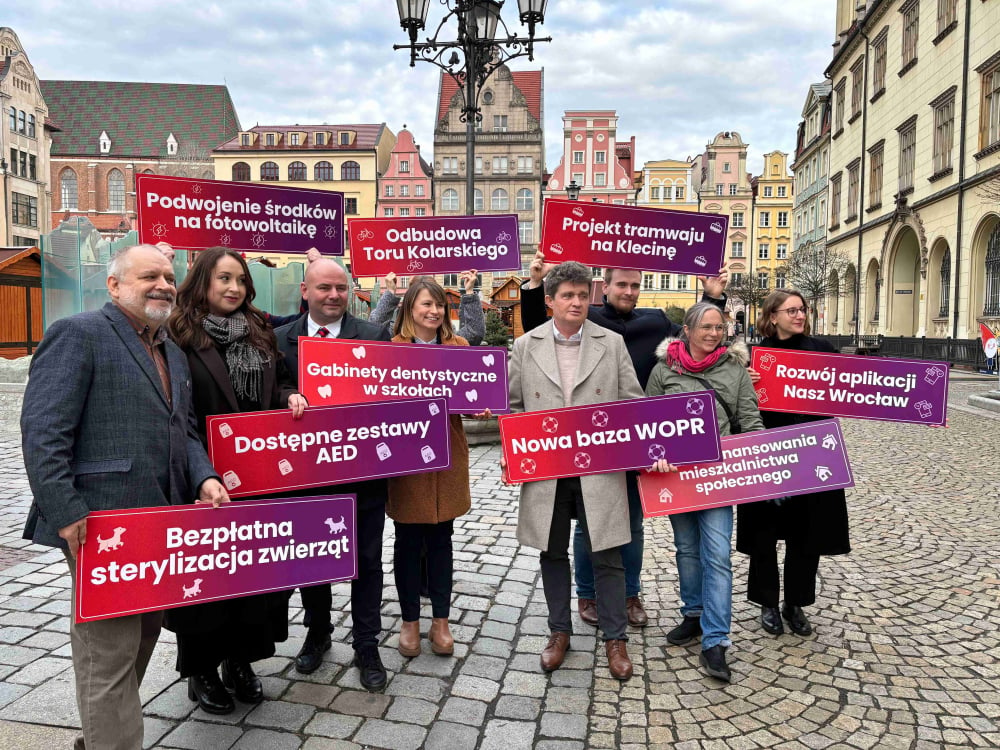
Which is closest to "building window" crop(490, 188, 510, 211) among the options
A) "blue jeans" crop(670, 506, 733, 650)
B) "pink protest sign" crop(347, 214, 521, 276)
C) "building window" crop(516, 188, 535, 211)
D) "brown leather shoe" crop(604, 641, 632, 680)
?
"building window" crop(516, 188, 535, 211)

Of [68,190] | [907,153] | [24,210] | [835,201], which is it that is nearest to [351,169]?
[24,210]

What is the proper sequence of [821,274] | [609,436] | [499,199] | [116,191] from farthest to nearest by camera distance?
[116,191]
[499,199]
[821,274]
[609,436]

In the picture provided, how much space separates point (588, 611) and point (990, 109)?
88.7ft

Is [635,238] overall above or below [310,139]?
below

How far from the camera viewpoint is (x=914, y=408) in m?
4.34

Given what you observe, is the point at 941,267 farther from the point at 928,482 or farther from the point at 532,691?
the point at 532,691

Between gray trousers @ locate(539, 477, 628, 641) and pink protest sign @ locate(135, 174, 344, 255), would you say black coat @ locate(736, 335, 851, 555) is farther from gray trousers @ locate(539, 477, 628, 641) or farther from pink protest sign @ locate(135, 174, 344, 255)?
pink protest sign @ locate(135, 174, 344, 255)

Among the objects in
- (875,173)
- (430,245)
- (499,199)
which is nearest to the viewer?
(430,245)

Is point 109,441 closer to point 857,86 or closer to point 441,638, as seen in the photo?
point 441,638

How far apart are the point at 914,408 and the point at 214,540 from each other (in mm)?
4051

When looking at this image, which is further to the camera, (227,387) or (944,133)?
(944,133)

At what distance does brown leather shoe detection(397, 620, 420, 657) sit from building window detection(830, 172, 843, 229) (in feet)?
142

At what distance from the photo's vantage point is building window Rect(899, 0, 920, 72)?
2909 cm

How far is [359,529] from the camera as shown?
3.64 metres
